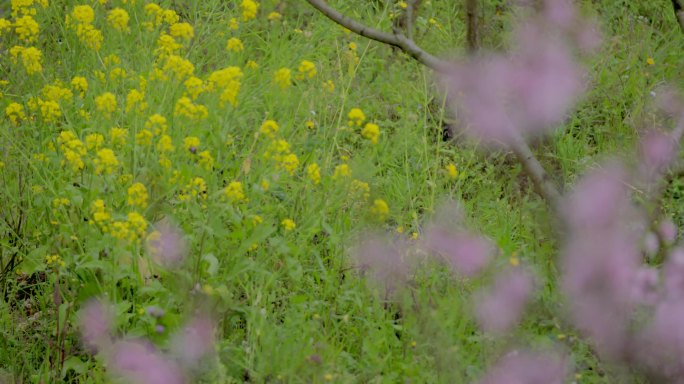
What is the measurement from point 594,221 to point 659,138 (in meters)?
0.79

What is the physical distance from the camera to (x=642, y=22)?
4.76 m

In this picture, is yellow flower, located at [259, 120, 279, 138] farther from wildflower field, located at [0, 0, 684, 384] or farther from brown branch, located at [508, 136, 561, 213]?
brown branch, located at [508, 136, 561, 213]

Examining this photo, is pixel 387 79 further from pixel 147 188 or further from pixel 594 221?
pixel 594 221

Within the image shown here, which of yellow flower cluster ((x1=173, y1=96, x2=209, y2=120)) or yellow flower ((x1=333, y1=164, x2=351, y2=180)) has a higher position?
yellow flower ((x1=333, y1=164, x2=351, y2=180))

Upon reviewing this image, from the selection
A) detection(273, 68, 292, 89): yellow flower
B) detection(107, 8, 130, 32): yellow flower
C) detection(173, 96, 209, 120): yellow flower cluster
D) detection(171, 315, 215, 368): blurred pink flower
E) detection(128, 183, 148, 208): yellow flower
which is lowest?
detection(171, 315, 215, 368): blurred pink flower

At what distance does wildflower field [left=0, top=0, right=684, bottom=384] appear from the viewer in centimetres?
197

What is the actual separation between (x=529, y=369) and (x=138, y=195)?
126 cm

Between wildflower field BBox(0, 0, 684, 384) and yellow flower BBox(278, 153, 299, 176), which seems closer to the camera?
wildflower field BBox(0, 0, 684, 384)

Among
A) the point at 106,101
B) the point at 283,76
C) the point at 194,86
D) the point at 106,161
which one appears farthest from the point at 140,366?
the point at 283,76

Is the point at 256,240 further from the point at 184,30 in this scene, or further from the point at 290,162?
the point at 184,30

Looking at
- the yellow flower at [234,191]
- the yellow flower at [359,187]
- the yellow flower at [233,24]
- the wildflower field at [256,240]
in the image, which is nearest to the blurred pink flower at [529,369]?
the wildflower field at [256,240]

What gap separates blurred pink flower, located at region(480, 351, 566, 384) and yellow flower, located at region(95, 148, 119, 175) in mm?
1204

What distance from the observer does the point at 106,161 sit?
235 cm

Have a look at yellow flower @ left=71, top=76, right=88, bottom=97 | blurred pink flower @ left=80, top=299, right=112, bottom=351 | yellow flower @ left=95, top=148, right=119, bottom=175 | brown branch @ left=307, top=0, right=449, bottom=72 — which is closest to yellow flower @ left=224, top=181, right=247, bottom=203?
yellow flower @ left=95, top=148, right=119, bottom=175
